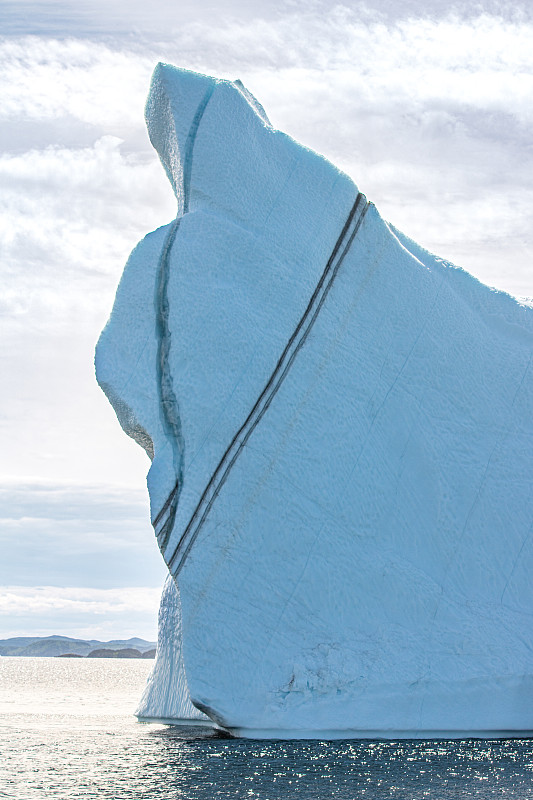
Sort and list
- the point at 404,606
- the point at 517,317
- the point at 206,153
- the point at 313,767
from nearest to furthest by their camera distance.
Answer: the point at 313,767
the point at 404,606
the point at 206,153
the point at 517,317

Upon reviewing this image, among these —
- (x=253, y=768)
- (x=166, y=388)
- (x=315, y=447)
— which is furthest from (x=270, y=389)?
(x=253, y=768)

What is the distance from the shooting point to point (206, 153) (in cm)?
813

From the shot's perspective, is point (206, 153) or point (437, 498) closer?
point (437, 498)

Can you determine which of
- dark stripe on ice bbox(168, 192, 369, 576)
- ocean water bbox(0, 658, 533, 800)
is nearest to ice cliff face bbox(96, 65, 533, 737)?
dark stripe on ice bbox(168, 192, 369, 576)

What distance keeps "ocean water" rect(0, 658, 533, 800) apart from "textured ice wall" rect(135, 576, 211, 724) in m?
0.48

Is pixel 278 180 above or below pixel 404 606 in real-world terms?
above

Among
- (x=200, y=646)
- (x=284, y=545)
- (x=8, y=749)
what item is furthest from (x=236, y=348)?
(x=8, y=749)

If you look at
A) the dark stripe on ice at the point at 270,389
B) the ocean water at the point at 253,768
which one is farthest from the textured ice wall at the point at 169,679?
the dark stripe on ice at the point at 270,389

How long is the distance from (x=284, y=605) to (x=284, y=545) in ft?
1.46

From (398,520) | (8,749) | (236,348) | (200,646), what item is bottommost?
(8,749)

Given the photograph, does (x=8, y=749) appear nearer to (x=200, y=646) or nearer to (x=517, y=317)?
(x=200, y=646)

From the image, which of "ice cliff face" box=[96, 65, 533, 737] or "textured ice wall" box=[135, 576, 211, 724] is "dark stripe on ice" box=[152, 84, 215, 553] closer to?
"ice cliff face" box=[96, 65, 533, 737]

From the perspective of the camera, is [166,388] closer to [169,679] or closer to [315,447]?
[315,447]

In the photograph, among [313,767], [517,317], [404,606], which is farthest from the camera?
[517,317]
